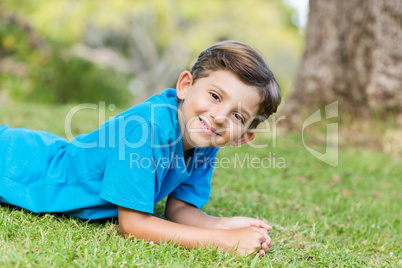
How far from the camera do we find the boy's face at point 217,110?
186 centimetres

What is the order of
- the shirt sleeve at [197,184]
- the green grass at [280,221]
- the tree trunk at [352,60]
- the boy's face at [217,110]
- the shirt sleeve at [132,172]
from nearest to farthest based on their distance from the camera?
the green grass at [280,221] < the shirt sleeve at [132,172] < the boy's face at [217,110] < the shirt sleeve at [197,184] < the tree trunk at [352,60]

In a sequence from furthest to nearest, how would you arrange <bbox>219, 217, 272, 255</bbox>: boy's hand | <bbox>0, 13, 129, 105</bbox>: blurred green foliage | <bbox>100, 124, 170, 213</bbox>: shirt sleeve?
<bbox>0, 13, 129, 105</bbox>: blurred green foliage, <bbox>219, 217, 272, 255</bbox>: boy's hand, <bbox>100, 124, 170, 213</bbox>: shirt sleeve

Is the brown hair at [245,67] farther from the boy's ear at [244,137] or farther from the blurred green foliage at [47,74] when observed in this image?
the blurred green foliage at [47,74]

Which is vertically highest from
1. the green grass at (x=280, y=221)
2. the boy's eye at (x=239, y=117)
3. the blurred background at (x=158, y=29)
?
the blurred background at (x=158, y=29)

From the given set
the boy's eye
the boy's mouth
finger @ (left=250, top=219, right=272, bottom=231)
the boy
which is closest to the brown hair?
the boy

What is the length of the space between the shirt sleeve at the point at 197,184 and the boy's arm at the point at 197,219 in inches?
1.6

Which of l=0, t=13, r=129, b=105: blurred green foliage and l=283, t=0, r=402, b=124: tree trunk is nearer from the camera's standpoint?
l=283, t=0, r=402, b=124: tree trunk

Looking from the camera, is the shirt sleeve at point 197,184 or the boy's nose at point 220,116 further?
the shirt sleeve at point 197,184

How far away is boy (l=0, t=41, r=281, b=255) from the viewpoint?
178 centimetres

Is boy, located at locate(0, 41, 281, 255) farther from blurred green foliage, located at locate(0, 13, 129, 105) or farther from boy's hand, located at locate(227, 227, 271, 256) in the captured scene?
blurred green foliage, located at locate(0, 13, 129, 105)

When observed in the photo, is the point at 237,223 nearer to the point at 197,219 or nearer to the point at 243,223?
the point at 243,223

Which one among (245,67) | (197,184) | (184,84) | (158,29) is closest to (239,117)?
(245,67)

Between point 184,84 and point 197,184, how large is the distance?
57 centimetres

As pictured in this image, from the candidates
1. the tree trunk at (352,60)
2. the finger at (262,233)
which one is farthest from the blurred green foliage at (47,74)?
the finger at (262,233)
